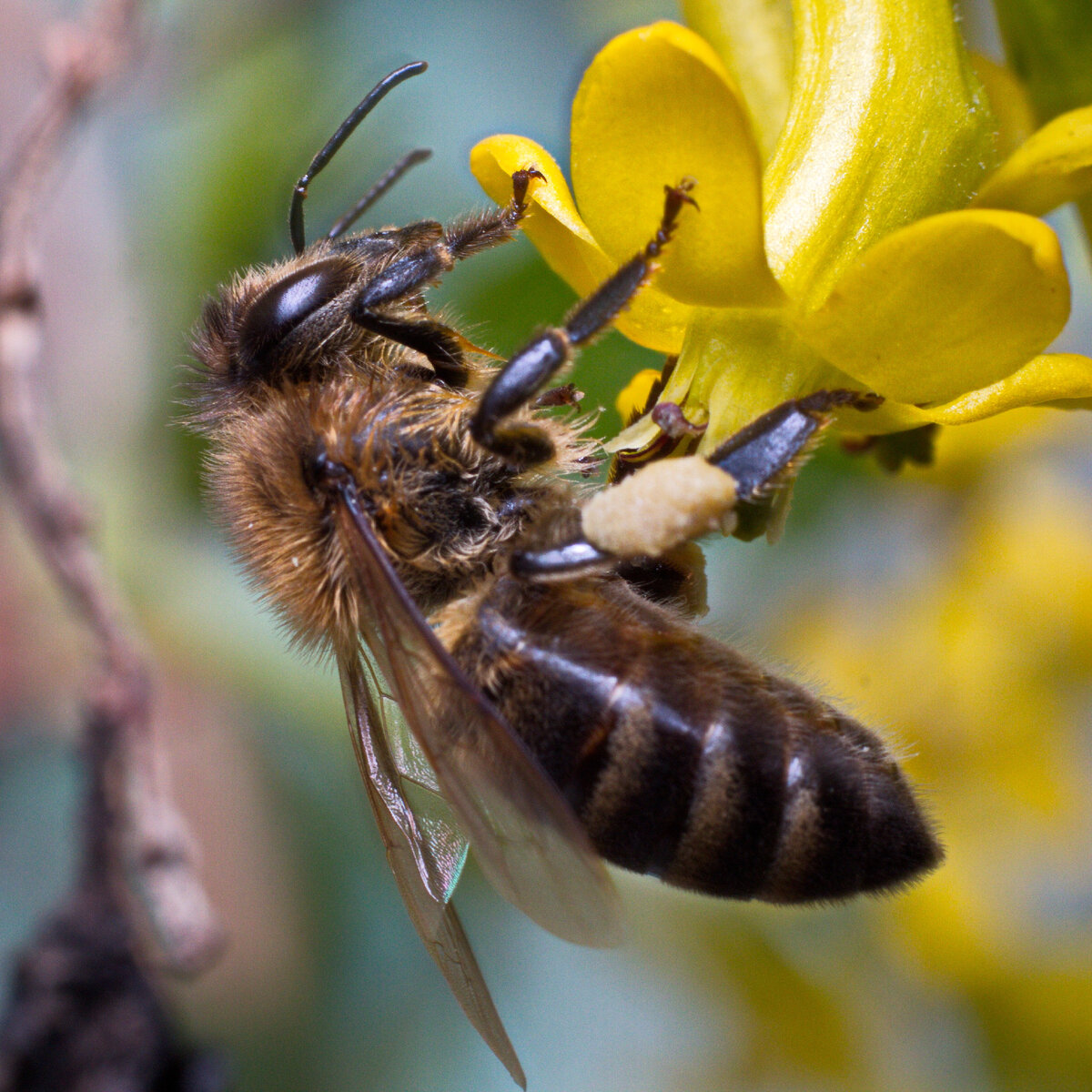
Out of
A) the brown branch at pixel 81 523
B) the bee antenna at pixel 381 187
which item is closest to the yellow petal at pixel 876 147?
the bee antenna at pixel 381 187

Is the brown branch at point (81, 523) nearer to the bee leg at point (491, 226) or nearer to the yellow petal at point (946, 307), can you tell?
the bee leg at point (491, 226)

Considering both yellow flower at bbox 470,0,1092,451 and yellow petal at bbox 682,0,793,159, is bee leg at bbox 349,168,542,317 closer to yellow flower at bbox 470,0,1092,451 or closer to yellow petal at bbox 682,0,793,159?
yellow flower at bbox 470,0,1092,451

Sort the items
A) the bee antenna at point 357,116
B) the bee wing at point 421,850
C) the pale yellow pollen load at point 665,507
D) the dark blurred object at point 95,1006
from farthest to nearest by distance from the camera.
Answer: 1. the dark blurred object at point 95,1006
2. the bee antenna at point 357,116
3. the bee wing at point 421,850
4. the pale yellow pollen load at point 665,507

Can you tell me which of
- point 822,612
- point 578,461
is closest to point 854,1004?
point 822,612

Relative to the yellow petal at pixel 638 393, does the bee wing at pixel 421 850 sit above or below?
below

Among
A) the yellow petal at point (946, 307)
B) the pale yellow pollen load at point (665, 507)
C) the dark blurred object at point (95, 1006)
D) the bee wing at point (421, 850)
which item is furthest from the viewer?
the dark blurred object at point (95, 1006)

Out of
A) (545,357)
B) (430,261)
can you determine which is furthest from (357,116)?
(545,357)

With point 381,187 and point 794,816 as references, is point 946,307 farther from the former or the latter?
point 381,187

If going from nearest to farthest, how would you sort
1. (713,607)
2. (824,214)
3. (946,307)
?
(946,307)
(824,214)
(713,607)
